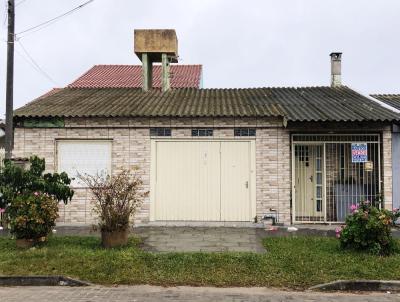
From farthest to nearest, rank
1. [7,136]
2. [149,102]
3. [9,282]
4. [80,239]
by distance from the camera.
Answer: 1. [149,102]
2. [7,136]
3. [80,239]
4. [9,282]

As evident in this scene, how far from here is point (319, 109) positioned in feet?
43.9

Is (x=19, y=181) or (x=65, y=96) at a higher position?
(x=65, y=96)

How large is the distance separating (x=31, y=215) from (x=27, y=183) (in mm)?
912

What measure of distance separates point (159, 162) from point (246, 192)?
8.35 feet

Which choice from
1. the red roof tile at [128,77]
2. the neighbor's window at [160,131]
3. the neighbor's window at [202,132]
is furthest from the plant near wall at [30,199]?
the red roof tile at [128,77]

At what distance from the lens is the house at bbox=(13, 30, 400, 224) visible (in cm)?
1256

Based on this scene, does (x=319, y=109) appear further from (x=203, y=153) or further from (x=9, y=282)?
(x=9, y=282)

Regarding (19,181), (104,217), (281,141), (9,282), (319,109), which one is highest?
(319,109)

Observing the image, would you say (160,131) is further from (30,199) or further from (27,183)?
(30,199)

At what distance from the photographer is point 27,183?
391 inches

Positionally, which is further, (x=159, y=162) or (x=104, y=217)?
(x=159, y=162)

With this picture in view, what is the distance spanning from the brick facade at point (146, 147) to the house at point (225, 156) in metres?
0.03

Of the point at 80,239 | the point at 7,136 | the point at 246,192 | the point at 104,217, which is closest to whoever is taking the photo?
the point at 104,217

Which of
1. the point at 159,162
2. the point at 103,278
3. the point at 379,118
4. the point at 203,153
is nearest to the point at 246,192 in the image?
the point at 203,153
